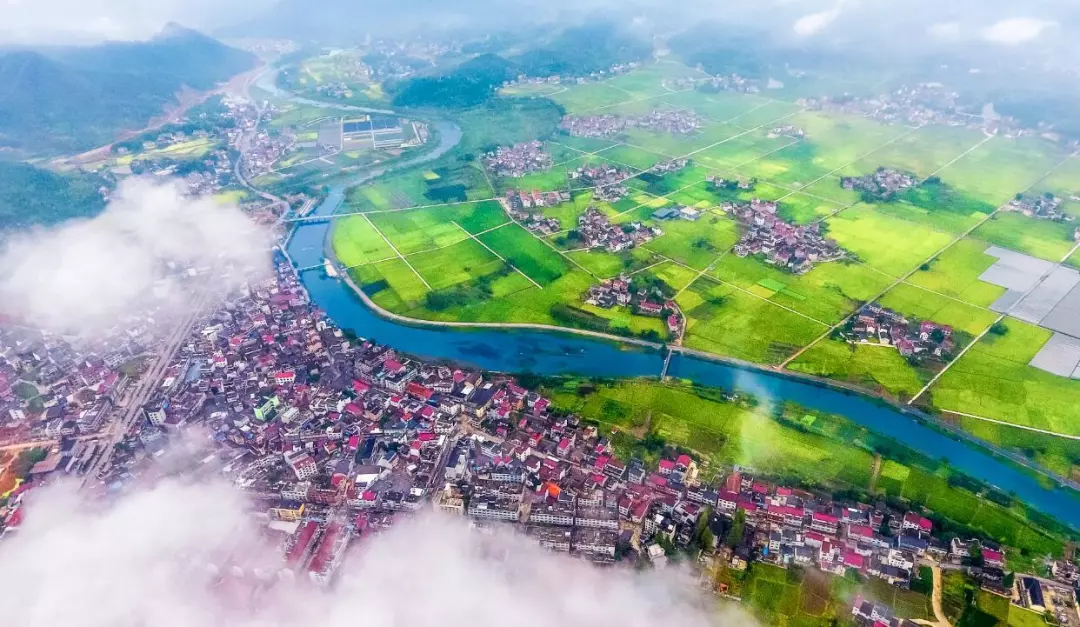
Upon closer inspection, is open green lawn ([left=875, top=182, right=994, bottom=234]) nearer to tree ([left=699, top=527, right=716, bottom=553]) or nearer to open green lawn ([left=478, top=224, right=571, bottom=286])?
open green lawn ([left=478, top=224, right=571, bottom=286])

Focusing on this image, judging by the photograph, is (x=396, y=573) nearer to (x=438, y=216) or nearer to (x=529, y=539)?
(x=529, y=539)

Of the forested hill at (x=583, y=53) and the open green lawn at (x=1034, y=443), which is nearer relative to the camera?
the open green lawn at (x=1034, y=443)

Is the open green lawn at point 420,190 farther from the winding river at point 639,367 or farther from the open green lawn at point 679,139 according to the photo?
the open green lawn at point 679,139

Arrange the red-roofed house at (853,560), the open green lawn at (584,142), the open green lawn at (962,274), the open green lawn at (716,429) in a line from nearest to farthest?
the red-roofed house at (853,560) → the open green lawn at (716,429) → the open green lawn at (962,274) → the open green lawn at (584,142)

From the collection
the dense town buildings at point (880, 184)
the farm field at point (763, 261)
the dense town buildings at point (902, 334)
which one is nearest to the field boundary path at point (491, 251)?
the farm field at point (763, 261)

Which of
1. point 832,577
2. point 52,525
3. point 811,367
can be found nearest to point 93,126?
point 52,525

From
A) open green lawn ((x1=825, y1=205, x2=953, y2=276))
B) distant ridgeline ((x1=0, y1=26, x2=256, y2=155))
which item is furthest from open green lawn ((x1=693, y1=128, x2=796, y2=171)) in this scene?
distant ridgeline ((x1=0, y1=26, x2=256, y2=155))
